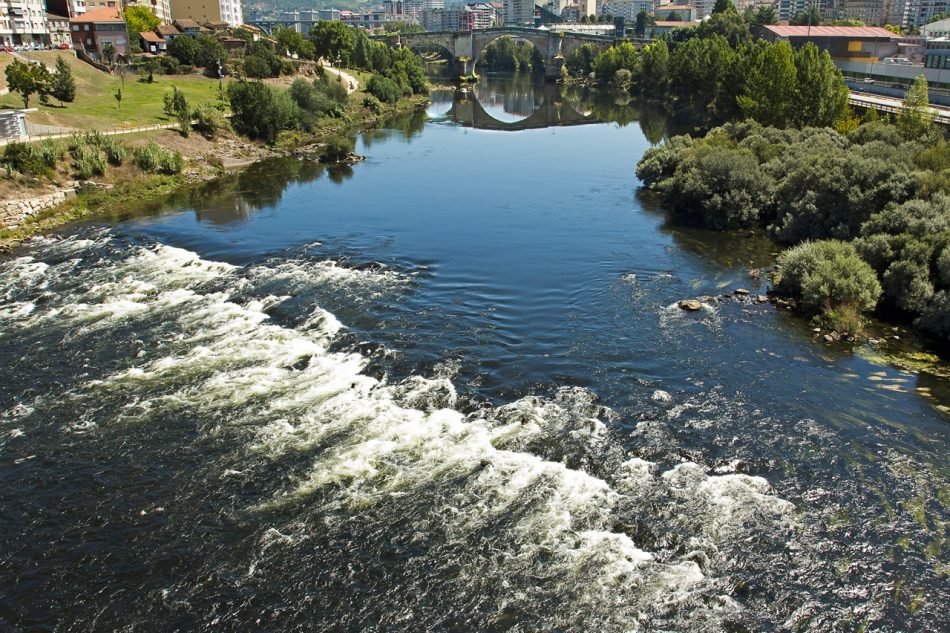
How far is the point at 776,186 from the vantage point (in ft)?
153

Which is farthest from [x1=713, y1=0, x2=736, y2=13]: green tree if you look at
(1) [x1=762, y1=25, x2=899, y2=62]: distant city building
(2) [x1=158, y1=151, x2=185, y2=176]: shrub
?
(2) [x1=158, y1=151, x2=185, y2=176]: shrub

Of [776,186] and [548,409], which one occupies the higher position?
[776,186]

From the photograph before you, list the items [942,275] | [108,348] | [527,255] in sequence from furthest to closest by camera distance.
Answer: [527,255] < [942,275] < [108,348]

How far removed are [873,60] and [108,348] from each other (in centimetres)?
12780

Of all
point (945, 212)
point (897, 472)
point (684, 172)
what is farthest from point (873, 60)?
point (897, 472)

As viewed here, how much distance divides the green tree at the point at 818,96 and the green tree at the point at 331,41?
89014 millimetres

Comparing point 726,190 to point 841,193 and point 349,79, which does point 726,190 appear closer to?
point 841,193

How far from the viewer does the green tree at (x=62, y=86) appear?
67.9 metres

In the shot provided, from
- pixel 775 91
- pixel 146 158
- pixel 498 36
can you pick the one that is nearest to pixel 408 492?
pixel 146 158

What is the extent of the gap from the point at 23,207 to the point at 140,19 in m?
94.4

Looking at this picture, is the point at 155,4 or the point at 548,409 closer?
the point at 548,409

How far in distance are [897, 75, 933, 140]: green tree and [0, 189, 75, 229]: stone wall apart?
58.6 meters

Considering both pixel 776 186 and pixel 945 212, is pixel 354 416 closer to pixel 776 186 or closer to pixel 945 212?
pixel 945 212

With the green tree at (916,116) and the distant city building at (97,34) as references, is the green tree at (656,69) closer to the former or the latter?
the green tree at (916,116)
